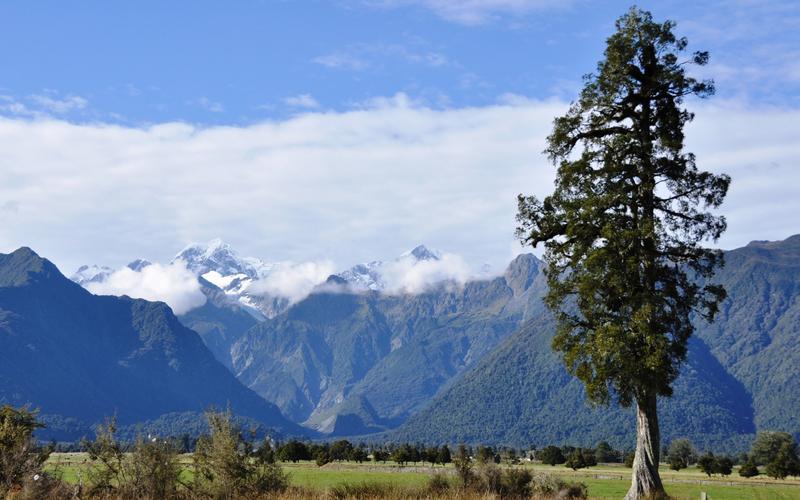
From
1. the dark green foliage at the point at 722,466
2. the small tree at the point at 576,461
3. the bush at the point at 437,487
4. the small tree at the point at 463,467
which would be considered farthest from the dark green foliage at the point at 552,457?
the bush at the point at 437,487

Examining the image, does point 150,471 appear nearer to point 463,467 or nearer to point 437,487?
point 437,487

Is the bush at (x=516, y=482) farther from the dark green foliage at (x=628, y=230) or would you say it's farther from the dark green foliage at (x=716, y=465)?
the dark green foliage at (x=716, y=465)

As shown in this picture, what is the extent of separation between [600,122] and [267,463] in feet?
64.7

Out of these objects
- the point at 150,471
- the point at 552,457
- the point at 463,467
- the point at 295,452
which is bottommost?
the point at 552,457

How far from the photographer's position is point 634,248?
1261 inches

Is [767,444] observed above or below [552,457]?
below

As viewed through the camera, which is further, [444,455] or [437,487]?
[444,455]

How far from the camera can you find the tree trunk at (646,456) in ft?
103

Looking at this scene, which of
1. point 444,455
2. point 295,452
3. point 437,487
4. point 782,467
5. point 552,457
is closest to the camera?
point 437,487

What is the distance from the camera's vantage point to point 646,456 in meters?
32.0

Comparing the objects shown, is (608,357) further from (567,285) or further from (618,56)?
(618,56)

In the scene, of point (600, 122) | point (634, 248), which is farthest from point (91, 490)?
point (600, 122)

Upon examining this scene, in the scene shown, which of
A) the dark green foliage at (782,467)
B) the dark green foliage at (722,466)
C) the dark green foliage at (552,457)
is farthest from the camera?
the dark green foliage at (552,457)

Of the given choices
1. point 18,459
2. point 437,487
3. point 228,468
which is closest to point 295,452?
point 437,487
